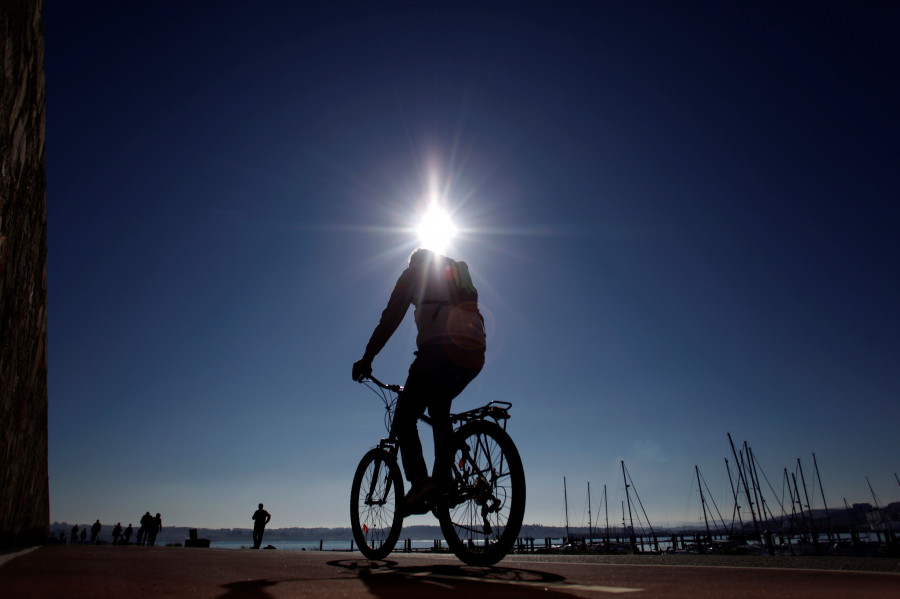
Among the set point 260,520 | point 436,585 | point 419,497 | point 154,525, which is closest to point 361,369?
point 419,497

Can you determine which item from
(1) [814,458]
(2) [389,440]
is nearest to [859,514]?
(1) [814,458]

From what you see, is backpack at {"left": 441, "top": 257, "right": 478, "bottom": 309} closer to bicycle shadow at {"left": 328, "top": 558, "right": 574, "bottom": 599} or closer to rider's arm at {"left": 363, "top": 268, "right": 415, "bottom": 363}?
rider's arm at {"left": 363, "top": 268, "right": 415, "bottom": 363}

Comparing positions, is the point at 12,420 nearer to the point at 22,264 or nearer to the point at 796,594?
the point at 22,264

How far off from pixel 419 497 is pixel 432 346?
3.48 feet

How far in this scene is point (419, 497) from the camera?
340cm

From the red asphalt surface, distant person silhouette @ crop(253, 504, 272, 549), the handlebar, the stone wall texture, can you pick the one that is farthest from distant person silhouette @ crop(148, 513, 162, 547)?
the red asphalt surface

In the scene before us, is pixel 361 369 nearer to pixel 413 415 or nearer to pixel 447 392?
pixel 413 415

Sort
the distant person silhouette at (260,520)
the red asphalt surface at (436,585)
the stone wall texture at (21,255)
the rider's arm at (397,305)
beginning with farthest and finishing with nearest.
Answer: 1. the distant person silhouette at (260,520)
2. the rider's arm at (397,305)
3. the stone wall texture at (21,255)
4. the red asphalt surface at (436,585)

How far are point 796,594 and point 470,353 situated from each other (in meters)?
2.23

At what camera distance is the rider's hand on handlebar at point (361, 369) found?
4.10m

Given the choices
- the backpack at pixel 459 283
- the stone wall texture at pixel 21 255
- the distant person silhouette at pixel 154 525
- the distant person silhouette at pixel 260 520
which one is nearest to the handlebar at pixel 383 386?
the backpack at pixel 459 283

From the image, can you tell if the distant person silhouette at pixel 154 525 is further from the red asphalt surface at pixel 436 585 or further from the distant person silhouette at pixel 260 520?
the red asphalt surface at pixel 436 585

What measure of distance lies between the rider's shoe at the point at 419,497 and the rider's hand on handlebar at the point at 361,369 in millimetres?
1049

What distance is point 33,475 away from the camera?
5102 millimetres
